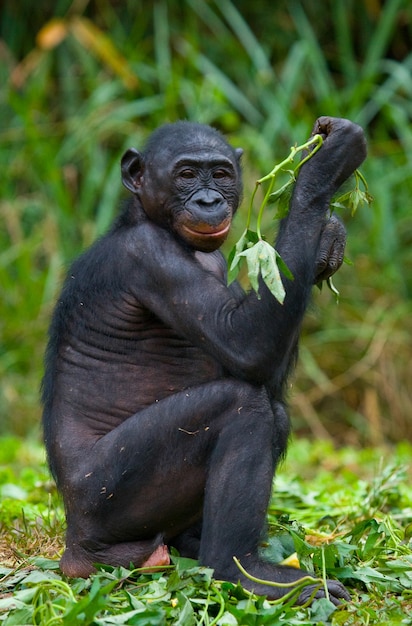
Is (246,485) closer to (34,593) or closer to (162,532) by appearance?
(162,532)

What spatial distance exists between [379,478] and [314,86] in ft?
21.9

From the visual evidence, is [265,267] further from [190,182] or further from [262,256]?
[190,182]

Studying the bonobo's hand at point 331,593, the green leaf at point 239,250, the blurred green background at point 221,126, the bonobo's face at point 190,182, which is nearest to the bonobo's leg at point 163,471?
the bonobo's hand at point 331,593

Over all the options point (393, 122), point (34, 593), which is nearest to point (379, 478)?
point (34, 593)

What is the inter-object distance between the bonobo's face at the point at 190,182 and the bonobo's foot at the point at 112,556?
133 cm

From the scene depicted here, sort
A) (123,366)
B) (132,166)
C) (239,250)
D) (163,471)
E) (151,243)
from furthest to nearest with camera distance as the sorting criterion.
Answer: (132,166)
(123,366)
(151,243)
(163,471)
(239,250)

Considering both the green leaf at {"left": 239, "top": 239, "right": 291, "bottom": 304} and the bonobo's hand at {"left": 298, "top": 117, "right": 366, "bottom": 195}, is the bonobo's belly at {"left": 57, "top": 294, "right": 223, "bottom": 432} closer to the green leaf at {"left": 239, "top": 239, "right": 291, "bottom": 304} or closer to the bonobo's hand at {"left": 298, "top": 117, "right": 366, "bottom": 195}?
the green leaf at {"left": 239, "top": 239, "right": 291, "bottom": 304}

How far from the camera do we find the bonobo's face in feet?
14.7

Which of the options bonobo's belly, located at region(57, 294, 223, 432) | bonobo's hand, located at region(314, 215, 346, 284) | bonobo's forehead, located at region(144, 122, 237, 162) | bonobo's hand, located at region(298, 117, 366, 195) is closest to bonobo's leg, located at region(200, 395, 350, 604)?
bonobo's belly, located at region(57, 294, 223, 432)

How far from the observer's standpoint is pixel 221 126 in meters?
11.6

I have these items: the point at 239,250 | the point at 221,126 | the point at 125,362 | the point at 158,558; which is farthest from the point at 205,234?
the point at 221,126

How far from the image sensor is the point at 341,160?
4.25 meters

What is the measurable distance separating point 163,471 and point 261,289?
2.83 ft

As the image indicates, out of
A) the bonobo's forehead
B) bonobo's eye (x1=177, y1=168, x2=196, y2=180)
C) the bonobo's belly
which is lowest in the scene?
the bonobo's belly
